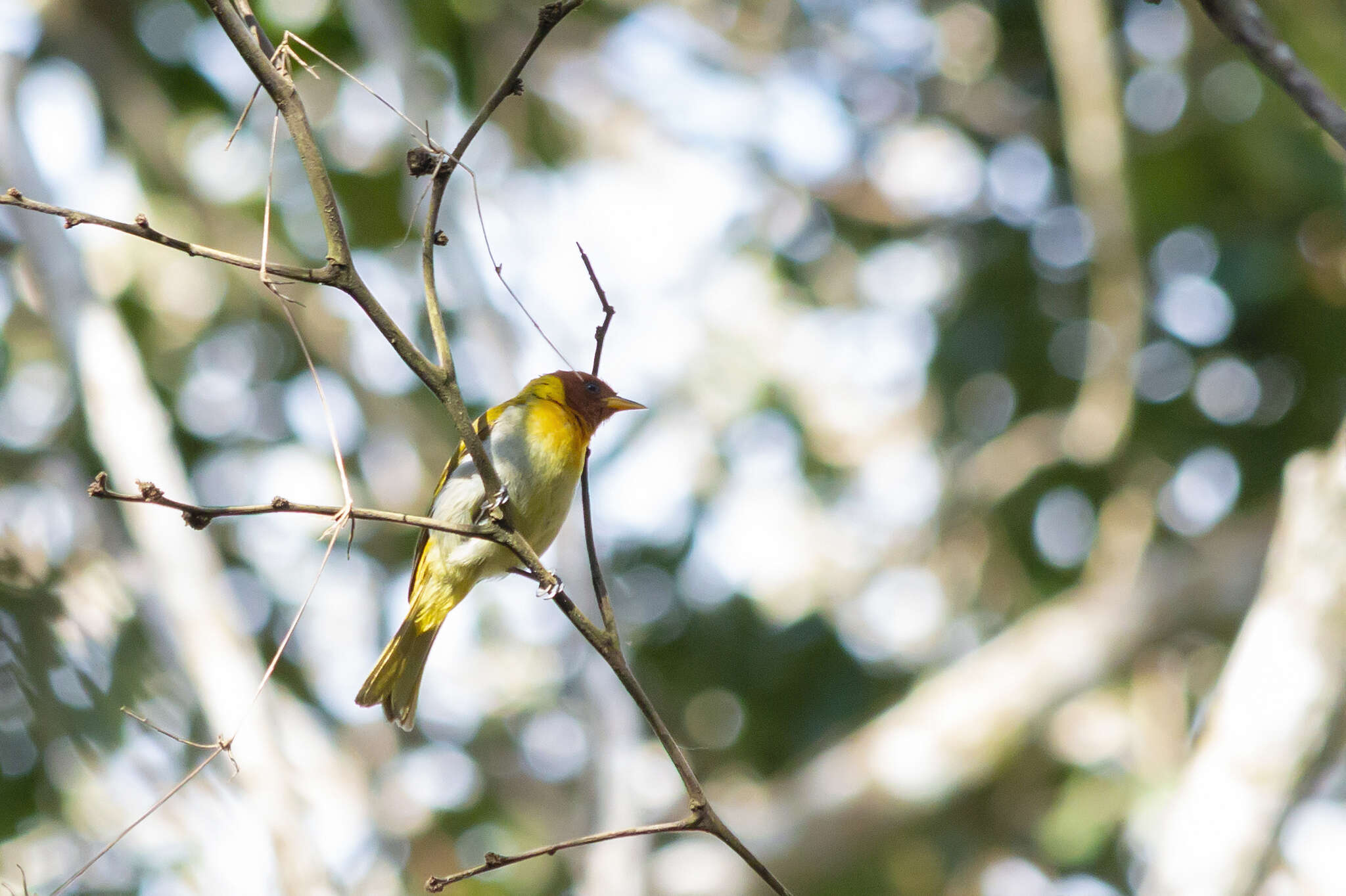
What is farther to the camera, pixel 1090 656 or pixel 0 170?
pixel 1090 656

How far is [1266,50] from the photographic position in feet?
7.47

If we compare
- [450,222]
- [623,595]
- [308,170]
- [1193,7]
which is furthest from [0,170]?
[1193,7]

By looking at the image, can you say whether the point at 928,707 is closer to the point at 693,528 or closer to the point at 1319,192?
the point at 693,528

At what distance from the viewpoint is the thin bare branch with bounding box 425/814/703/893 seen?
1.78 meters

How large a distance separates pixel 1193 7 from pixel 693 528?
5196mm

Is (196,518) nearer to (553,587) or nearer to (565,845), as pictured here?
(553,587)

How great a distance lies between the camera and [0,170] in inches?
256

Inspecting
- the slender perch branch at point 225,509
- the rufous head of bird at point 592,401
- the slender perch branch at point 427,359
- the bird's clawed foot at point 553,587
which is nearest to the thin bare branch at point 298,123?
the slender perch branch at point 427,359

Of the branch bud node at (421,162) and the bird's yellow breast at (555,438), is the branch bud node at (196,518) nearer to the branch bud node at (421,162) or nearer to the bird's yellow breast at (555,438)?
the branch bud node at (421,162)

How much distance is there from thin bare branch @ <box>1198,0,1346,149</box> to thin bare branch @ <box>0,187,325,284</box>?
5.95ft

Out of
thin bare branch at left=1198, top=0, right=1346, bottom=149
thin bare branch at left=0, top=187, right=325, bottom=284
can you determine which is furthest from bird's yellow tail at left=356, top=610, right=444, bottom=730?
thin bare branch at left=1198, top=0, right=1346, bottom=149

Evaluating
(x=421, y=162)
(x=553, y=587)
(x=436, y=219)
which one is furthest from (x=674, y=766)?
(x=421, y=162)

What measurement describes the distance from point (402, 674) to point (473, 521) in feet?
1.67

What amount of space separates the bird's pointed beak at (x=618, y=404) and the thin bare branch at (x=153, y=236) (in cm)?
225
